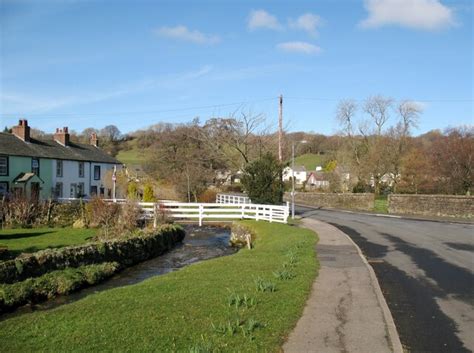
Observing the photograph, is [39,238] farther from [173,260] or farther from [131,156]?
[131,156]

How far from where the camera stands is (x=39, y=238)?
73.0 feet

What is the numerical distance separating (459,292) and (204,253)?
12220 mm

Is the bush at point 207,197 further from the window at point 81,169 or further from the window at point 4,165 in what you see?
the window at point 4,165

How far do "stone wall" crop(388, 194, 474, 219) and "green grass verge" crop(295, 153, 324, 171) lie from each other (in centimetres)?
7769

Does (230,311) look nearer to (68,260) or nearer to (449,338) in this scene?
(449,338)

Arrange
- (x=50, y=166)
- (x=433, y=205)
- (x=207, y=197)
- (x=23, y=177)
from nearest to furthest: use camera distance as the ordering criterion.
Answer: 1. (x=433, y=205)
2. (x=23, y=177)
3. (x=50, y=166)
4. (x=207, y=197)

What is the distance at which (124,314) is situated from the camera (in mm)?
8297

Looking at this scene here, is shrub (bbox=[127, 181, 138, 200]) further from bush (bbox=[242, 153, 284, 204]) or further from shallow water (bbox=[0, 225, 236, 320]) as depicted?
bush (bbox=[242, 153, 284, 204])

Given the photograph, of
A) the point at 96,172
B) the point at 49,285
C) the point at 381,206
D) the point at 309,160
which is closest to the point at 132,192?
the point at 96,172

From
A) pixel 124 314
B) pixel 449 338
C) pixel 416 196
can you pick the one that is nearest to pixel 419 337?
pixel 449 338

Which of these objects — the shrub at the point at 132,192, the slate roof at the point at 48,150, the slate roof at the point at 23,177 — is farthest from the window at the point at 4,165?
the shrub at the point at 132,192

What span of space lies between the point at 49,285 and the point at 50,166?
3585 centimetres

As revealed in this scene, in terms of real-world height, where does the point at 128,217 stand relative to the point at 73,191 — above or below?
below

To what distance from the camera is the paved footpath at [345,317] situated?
6.85 meters
